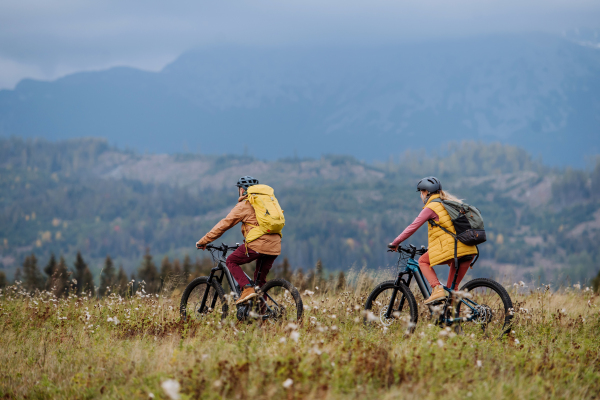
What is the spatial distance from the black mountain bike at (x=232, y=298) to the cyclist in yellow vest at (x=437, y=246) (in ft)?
5.25

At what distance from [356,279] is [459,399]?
5.92 m

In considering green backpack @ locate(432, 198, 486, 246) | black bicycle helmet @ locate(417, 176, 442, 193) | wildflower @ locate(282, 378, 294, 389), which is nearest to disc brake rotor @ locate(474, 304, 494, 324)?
green backpack @ locate(432, 198, 486, 246)

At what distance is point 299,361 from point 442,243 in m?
2.91

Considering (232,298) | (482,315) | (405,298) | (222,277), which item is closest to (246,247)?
(232,298)

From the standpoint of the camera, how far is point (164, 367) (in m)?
5.46

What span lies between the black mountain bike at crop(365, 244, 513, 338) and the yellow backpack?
1.73m

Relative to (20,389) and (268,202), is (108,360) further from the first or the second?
(268,202)

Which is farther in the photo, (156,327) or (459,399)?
(156,327)

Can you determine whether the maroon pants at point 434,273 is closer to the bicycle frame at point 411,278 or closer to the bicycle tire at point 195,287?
the bicycle frame at point 411,278

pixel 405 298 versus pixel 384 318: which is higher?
pixel 405 298

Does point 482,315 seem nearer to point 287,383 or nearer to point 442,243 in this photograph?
point 442,243

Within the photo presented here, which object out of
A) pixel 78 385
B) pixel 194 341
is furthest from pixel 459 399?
pixel 78 385

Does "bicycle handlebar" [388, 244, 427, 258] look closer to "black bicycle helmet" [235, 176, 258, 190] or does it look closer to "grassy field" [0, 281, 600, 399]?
"grassy field" [0, 281, 600, 399]

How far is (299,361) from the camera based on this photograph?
5.15 m
